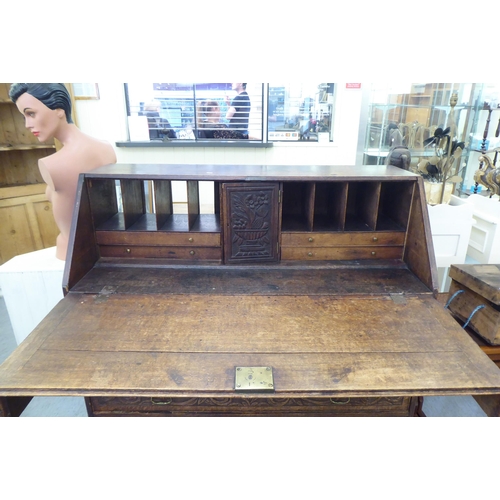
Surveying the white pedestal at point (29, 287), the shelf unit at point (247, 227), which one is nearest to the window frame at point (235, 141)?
the white pedestal at point (29, 287)

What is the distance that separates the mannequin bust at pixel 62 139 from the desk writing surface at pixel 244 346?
0.73 metres

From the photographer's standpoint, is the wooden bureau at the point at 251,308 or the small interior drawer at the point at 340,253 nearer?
the wooden bureau at the point at 251,308

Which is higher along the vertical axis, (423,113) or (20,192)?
(423,113)

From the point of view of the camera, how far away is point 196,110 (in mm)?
3570

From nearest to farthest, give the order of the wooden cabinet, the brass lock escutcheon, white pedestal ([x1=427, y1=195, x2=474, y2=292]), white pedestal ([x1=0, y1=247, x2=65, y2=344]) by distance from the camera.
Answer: the brass lock escutcheon, white pedestal ([x1=0, y1=247, x2=65, y2=344]), white pedestal ([x1=427, y1=195, x2=474, y2=292]), the wooden cabinet

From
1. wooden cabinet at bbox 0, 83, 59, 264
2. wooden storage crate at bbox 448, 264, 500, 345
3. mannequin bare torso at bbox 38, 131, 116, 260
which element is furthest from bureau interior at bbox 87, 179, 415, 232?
wooden cabinet at bbox 0, 83, 59, 264

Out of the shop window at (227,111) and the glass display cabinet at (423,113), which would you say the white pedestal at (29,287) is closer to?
the shop window at (227,111)

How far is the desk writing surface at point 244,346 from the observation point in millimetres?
920

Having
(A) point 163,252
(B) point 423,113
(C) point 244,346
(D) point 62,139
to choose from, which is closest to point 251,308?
(C) point 244,346

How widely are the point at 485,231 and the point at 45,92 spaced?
2445mm

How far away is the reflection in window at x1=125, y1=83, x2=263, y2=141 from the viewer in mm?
3514

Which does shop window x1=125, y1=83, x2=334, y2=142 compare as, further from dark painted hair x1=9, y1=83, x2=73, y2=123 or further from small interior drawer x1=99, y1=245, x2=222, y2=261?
small interior drawer x1=99, y1=245, x2=222, y2=261

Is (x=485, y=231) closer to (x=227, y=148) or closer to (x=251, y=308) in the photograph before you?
(x=251, y=308)

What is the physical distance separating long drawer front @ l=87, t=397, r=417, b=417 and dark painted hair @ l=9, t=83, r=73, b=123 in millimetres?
1368
